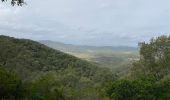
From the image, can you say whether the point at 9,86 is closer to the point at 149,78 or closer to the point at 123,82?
the point at 123,82

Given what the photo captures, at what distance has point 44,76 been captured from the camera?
79.3 m

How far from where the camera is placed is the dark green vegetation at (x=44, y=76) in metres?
56.7

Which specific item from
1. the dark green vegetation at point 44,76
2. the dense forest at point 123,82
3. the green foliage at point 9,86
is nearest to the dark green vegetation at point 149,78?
the dense forest at point 123,82

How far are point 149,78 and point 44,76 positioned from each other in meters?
21.9

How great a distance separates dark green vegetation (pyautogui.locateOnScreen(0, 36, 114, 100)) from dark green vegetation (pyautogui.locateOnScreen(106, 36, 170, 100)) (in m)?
5.85

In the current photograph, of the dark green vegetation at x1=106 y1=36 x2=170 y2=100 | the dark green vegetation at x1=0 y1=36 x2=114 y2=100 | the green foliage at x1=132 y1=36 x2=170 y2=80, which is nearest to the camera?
the dark green vegetation at x1=0 y1=36 x2=114 y2=100

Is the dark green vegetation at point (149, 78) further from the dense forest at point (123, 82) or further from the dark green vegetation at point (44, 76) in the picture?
the dark green vegetation at point (44, 76)

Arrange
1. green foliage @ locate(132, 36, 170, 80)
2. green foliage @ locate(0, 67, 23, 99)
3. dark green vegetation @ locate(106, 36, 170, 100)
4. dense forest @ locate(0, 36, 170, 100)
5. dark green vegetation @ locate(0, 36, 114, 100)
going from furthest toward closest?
green foliage @ locate(132, 36, 170, 80) < dark green vegetation @ locate(106, 36, 170, 100) < dense forest @ locate(0, 36, 170, 100) < dark green vegetation @ locate(0, 36, 114, 100) < green foliage @ locate(0, 67, 23, 99)

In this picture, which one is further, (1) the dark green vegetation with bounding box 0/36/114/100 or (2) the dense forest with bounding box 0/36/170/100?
(2) the dense forest with bounding box 0/36/170/100

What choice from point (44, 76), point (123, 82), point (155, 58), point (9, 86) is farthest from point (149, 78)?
point (9, 86)

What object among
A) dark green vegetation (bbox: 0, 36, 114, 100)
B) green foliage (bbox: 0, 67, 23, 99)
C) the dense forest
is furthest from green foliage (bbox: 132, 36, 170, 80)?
green foliage (bbox: 0, 67, 23, 99)

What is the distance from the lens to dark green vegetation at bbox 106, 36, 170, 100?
269 feet

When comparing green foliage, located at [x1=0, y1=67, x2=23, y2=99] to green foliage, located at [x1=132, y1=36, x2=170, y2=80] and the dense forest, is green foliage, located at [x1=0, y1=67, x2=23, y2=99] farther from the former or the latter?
green foliage, located at [x1=132, y1=36, x2=170, y2=80]

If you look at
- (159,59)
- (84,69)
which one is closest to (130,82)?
(159,59)
